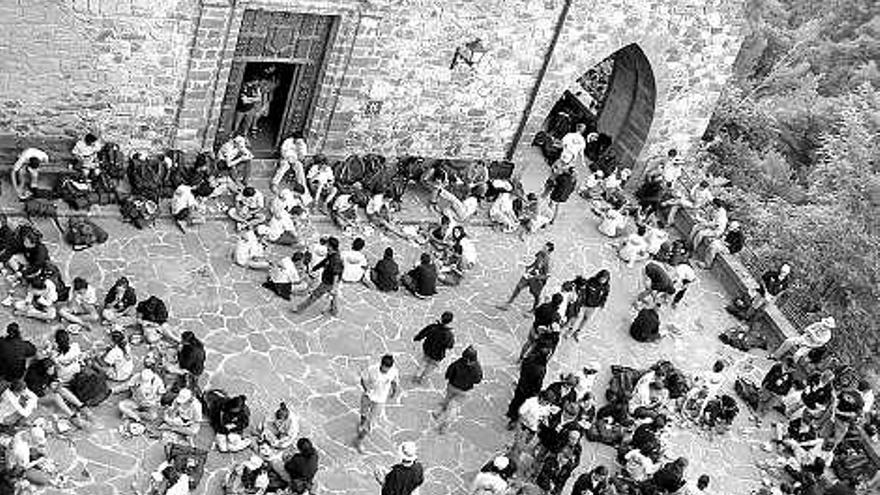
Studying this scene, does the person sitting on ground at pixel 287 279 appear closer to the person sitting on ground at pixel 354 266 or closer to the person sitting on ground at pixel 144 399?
the person sitting on ground at pixel 354 266

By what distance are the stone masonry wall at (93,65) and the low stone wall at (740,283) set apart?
35.4 feet

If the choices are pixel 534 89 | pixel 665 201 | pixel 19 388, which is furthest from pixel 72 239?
pixel 665 201

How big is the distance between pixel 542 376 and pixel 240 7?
7581 mm

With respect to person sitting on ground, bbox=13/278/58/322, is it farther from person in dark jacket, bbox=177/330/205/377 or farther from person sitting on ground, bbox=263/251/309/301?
person sitting on ground, bbox=263/251/309/301

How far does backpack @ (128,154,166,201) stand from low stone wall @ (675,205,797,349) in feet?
35.7

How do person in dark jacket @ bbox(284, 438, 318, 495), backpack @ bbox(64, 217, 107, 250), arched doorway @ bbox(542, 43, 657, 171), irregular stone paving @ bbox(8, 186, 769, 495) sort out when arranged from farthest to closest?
arched doorway @ bbox(542, 43, 657, 171)
backpack @ bbox(64, 217, 107, 250)
irregular stone paving @ bbox(8, 186, 769, 495)
person in dark jacket @ bbox(284, 438, 318, 495)

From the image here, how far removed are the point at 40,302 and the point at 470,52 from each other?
878 cm

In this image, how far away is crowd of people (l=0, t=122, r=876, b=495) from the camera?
1612cm

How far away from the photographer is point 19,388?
15305mm

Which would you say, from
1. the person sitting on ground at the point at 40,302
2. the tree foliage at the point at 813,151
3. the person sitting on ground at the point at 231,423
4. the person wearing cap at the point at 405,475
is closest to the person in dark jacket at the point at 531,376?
the person wearing cap at the point at 405,475

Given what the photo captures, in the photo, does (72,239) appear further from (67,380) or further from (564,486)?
(564,486)

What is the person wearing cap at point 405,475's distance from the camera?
15.2m

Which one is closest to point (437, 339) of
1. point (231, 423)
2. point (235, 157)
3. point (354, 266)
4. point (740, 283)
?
point (354, 266)

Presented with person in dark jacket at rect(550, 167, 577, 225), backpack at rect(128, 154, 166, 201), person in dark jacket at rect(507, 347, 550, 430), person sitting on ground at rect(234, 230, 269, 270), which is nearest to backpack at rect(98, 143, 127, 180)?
backpack at rect(128, 154, 166, 201)
